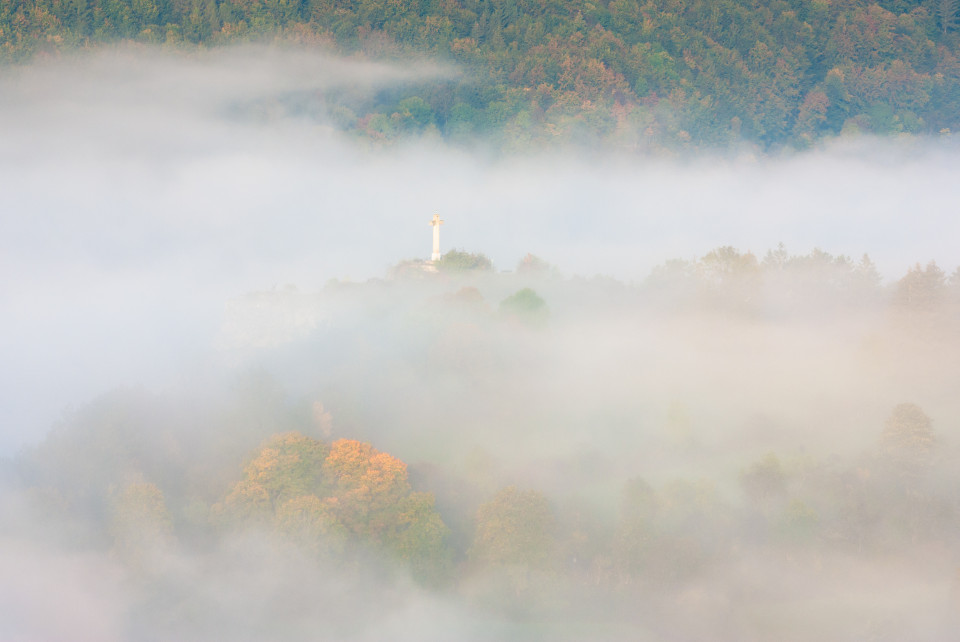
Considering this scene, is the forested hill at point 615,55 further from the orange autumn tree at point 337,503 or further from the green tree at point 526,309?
the orange autumn tree at point 337,503

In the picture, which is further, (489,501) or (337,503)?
(489,501)

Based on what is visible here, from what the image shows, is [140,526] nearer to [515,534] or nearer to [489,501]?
[489,501]

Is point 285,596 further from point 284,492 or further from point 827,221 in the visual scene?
point 827,221

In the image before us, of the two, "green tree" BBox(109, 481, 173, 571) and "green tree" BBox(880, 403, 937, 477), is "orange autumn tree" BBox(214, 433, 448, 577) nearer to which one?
"green tree" BBox(109, 481, 173, 571)

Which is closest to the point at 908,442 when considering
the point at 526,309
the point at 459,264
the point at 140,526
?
the point at 526,309

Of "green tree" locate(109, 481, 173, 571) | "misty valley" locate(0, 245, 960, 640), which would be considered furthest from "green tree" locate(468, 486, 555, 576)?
"green tree" locate(109, 481, 173, 571)
